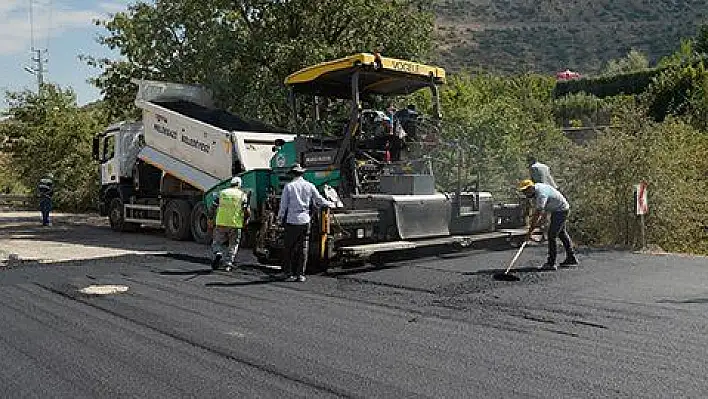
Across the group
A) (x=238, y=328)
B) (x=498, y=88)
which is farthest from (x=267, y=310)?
(x=498, y=88)

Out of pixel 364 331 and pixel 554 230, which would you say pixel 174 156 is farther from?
pixel 364 331

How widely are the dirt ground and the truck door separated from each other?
1.38 metres

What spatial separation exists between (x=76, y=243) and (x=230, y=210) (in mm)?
6401

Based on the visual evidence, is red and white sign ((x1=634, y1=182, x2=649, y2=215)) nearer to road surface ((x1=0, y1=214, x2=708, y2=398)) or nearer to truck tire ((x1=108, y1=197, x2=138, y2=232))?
road surface ((x1=0, y1=214, x2=708, y2=398))

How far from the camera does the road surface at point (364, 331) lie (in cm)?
531

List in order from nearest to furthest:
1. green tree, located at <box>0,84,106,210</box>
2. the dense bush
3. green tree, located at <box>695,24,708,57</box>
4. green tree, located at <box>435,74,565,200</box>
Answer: green tree, located at <box>435,74,565,200</box>, the dense bush, green tree, located at <box>0,84,106,210</box>, green tree, located at <box>695,24,708,57</box>

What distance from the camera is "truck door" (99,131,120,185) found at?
18734 millimetres

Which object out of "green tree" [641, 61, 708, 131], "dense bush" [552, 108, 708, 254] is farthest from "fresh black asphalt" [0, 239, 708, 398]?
"green tree" [641, 61, 708, 131]

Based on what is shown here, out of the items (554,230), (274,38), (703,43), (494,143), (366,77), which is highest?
(703,43)

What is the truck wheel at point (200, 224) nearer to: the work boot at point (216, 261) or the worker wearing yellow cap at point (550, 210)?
the work boot at point (216, 261)

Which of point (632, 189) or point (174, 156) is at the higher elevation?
point (174, 156)

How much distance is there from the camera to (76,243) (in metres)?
15.8

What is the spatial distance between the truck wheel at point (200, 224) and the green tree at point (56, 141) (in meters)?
14.5

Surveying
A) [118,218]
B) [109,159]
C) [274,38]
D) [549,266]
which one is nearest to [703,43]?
[274,38]
